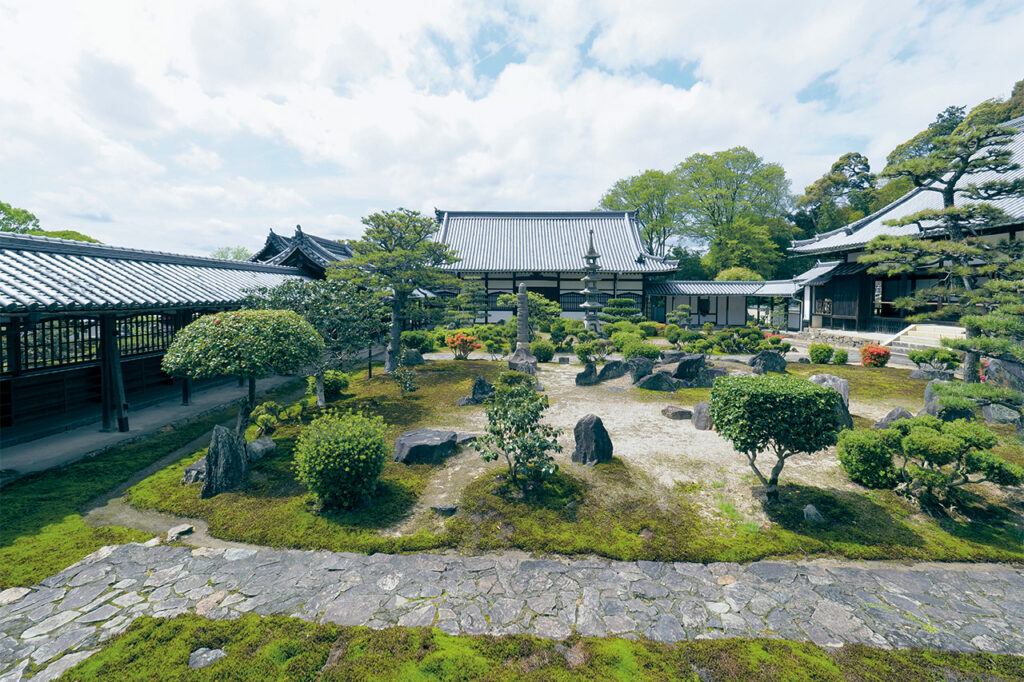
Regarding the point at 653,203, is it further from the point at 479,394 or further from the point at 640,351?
the point at 479,394

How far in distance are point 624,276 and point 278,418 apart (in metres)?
26.8

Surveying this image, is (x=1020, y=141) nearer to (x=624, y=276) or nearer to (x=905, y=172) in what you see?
(x=905, y=172)

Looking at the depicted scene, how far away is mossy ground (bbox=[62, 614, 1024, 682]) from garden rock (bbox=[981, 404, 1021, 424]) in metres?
8.96

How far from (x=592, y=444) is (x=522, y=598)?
12.4 feet

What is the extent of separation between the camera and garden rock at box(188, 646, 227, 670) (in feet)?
13.0

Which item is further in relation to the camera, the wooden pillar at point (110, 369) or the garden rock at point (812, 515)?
the wooden pillar at point (110, 369)

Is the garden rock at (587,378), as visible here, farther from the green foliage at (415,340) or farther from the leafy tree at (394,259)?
the green foliage at (415,340)

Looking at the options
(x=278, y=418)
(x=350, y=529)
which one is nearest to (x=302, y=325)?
(x=278, y=418)

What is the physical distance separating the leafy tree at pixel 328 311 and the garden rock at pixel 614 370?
7700mm

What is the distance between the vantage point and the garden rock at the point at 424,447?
27.4ft

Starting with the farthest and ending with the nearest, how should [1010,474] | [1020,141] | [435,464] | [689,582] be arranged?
[1020,141] < [435,464] < [1010,474] < [689,582]

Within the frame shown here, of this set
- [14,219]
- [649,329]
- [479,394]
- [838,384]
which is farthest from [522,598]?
[14,219]

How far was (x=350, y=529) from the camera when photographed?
6.18m

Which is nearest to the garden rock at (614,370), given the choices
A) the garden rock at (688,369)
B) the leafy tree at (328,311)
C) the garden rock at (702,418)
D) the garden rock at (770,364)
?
the garden rock at (688,369)
